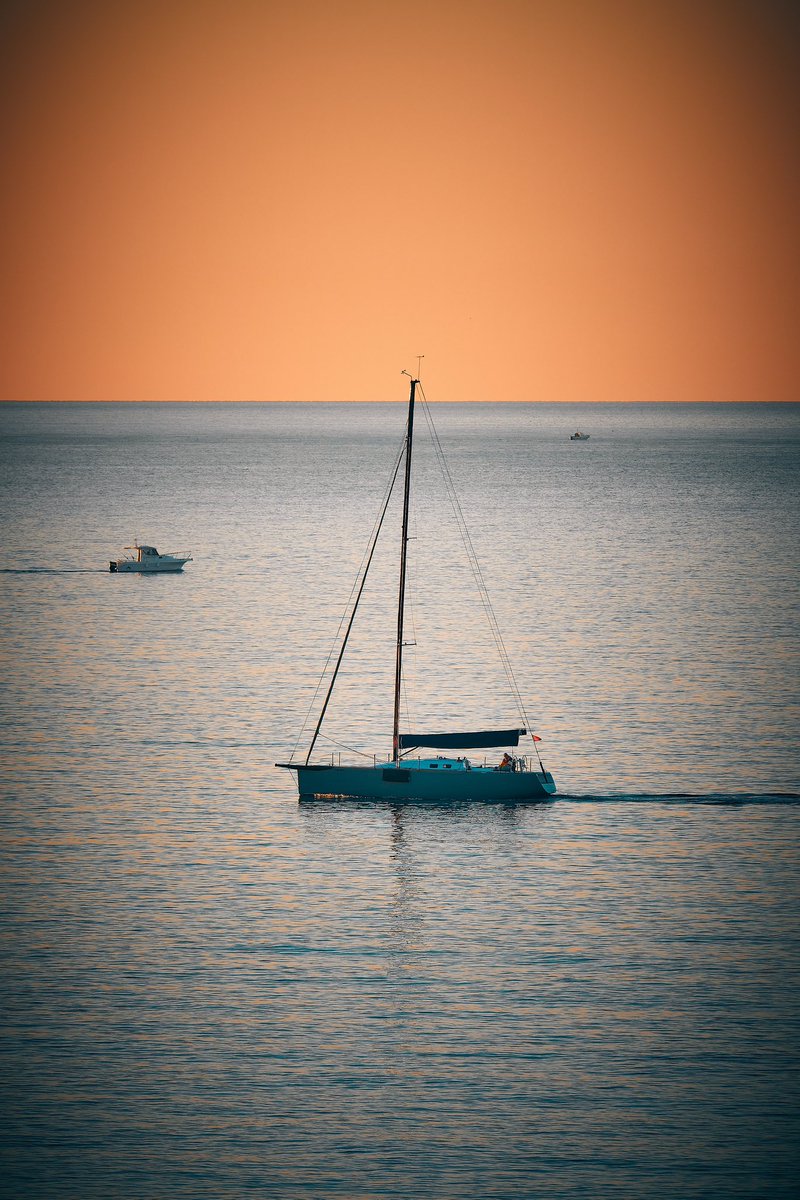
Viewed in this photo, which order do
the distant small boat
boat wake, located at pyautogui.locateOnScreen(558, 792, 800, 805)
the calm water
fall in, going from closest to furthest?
1. the calm water
2. boat wake, located at pyautogui.locateOnScreen(558, 792, 800, 805)
3. the distant small boat

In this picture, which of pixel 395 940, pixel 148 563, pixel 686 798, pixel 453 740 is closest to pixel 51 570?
pixel 148 563

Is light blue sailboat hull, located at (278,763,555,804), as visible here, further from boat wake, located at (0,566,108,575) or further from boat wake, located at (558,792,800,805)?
boat wake, located at (0,566,108,575)

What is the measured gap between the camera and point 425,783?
6600 cm

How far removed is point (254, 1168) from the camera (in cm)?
3831

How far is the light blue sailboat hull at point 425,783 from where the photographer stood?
66000 millimetres

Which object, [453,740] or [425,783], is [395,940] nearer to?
[425,783]

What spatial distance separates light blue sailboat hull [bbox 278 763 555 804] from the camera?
6600 cm

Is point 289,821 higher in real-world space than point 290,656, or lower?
lower

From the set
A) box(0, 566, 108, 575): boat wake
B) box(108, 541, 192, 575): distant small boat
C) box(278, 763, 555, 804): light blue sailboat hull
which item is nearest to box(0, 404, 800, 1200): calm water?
box(278, 763, 555, 804): light blue sailboat hull

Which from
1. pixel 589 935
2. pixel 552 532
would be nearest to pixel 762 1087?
pixel 589 935

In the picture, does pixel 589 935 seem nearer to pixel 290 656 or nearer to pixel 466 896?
pixel 466 896

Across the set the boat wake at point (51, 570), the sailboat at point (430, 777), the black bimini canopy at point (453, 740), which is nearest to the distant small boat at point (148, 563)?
the boat wake at point (51, 570)

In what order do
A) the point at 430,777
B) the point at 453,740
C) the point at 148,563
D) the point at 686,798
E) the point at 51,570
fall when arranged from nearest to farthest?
the point at 430,777 < the point at 453,740 < the point at 686,798 < the point at 148,563 < the point at 51,570

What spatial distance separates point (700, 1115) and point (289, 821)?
89.7 ft
